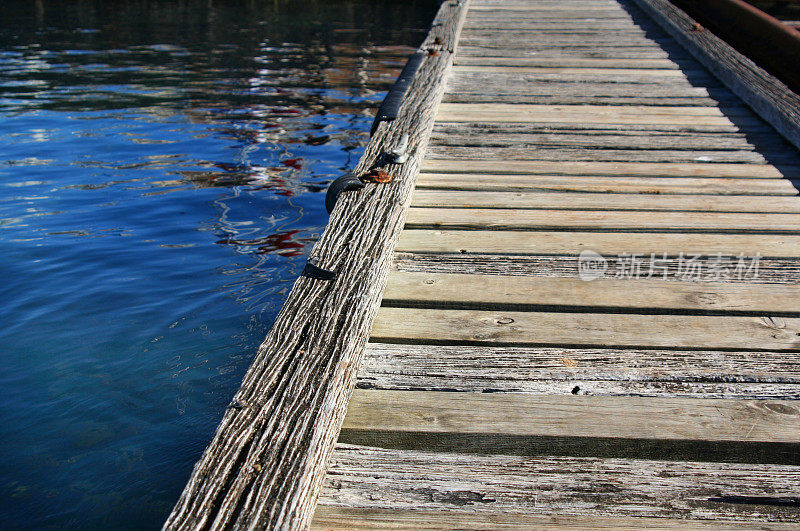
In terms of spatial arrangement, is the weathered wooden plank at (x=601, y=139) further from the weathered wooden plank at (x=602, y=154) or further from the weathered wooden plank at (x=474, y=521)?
the weathered wooden plank at (x=474, y=521)

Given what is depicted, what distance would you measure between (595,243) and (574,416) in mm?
1133

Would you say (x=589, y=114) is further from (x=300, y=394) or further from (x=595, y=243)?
(x=300, y=394)

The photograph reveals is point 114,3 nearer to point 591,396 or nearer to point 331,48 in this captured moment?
point 331,48

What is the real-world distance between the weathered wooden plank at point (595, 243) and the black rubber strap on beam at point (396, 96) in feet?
3.84

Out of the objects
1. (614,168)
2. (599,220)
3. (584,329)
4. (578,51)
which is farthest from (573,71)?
(584,329)

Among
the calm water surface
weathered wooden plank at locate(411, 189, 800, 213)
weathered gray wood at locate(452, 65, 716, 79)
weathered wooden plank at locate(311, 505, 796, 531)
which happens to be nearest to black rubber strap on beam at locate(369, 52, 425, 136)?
weathered gray wood at locate(452, 65, 716, 79)

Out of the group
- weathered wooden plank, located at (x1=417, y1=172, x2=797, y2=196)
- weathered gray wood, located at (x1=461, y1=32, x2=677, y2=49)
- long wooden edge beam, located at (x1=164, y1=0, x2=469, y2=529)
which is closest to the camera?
long wooden edge beam, located at (x1=164, y1=0, x2=469, y2=529)

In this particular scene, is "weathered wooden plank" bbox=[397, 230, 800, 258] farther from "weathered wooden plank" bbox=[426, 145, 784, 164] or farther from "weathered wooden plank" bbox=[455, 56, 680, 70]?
"weathered wooden plank" bbox=[455, 56, 680, 70]

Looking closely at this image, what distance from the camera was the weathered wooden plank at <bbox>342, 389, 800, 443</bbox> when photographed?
1582 millimetres

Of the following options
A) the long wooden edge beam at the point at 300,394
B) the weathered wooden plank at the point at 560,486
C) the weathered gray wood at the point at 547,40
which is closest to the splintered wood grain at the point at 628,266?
the long wooden edge beam at the point at 300,394

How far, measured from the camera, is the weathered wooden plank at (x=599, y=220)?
276 centimetres

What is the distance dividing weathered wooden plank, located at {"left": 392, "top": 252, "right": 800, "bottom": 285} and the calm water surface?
4.44ft

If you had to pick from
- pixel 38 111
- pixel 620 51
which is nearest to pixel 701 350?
pixel 620 51

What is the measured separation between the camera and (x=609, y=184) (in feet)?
10.6
